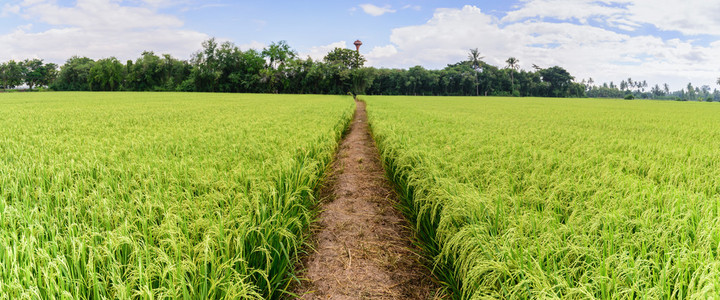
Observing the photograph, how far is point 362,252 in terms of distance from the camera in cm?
336

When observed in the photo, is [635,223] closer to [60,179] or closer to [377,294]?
[377,294]

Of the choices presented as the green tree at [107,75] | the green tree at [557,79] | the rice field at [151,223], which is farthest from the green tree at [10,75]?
the green tree at [557,79]

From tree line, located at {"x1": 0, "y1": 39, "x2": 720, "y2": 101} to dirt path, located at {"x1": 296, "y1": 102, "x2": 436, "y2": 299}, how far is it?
2388 inches

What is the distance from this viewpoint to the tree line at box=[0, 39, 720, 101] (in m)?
68.8

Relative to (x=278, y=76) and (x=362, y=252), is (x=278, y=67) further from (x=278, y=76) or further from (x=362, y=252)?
(x=362, y=252)

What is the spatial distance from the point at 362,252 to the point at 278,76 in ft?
233

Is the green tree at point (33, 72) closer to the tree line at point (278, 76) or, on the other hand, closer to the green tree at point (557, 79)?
the tree line at point (278, 76)

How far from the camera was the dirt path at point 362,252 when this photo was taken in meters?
2.77

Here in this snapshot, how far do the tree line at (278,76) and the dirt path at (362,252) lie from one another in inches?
2388

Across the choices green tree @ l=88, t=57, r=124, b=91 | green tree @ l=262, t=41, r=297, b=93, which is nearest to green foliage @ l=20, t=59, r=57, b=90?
green tree @ l=88, t=57, r=124, b=91

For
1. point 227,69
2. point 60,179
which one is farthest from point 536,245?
point 227,69

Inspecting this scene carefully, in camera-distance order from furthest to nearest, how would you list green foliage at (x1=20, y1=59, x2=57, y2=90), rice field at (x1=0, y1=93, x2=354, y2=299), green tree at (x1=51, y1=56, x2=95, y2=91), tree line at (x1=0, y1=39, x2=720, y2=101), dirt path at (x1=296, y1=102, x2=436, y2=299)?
green foliage at (x1=20, y1=59, x2=57, y2=90)
green tree at (x1=51, y1=56, x2=95, y2=91)
tree line at (x1=0, y1=39, x2=720, y2=101)
dirt path at (x1=296, y1=102, x2=436, y2=299)
rice field at (x1=0, y1=93, x2=354, y2=299)

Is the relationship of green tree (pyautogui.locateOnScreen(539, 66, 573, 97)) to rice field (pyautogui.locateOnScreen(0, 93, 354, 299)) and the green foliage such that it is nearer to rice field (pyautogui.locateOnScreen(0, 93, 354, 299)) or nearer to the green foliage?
rice field (pyautogui.locateOnScreen(0, 93, 354, 299))

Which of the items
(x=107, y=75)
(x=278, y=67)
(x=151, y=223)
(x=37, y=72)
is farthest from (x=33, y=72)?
(x=151, y=223)
